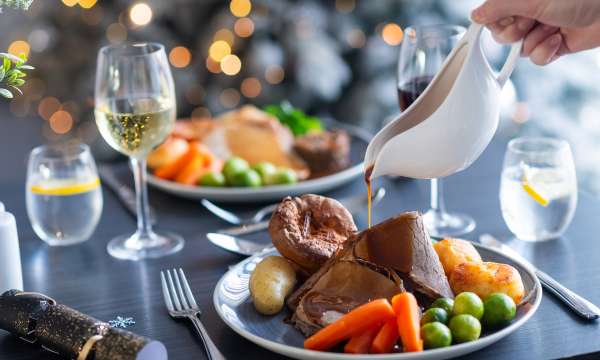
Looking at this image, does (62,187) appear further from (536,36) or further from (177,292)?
(536,36)

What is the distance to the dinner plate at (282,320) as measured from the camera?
1.27 meters

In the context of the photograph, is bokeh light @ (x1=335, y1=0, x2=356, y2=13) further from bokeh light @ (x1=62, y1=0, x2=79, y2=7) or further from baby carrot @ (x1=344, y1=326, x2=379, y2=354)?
baby carrot @ (x1=344, y1=326, x2=379, y2=354)

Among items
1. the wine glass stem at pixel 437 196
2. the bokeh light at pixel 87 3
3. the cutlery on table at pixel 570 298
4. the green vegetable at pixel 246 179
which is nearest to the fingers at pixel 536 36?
the wine glass stem at pixel 437 196

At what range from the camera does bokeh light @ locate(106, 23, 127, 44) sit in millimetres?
4684

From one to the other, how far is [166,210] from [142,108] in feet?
1.36

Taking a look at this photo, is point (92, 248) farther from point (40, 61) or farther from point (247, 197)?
point (40, 61)

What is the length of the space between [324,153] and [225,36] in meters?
2.31

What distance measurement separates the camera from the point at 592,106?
4438 mm

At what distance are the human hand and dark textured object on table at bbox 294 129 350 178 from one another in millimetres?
752

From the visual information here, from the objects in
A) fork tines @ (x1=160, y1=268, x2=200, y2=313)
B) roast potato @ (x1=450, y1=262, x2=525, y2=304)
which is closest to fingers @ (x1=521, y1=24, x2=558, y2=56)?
roast potato @ (x1=450, y1=262, x2=525, y2=304)

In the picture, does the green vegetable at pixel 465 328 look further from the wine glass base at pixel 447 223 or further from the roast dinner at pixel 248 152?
the roast dinner at pixel 248 152

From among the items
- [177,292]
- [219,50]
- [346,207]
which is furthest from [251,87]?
[177,292]

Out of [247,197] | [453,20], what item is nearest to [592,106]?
[453,20]

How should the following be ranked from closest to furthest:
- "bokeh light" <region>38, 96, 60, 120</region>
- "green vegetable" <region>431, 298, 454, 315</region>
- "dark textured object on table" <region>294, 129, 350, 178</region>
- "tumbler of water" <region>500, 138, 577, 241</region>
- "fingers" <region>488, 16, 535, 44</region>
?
1. "green vegetable" <region>431, 298, 454, 315</region>
2. "fingers" <region>488, 16, 535, 44</region>
3. "tumbler of water" <region>500, 138, 577, 241</region>
4. "dark textured object on table" <region>294, 129, 350, 178</region>
5. "bokeh light" <region>38, 96, 60, 120</region>
